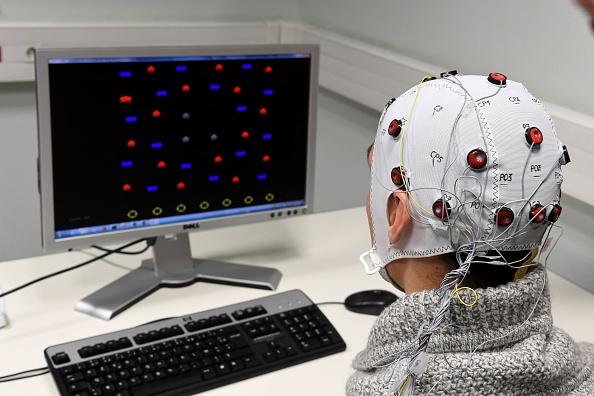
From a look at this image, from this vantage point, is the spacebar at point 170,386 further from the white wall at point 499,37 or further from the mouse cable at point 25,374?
the white wall at point 499,37

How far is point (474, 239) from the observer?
88cm

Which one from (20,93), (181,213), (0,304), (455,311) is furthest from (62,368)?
(20,93)

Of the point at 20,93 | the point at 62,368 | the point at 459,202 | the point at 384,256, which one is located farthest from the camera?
the point at 20,93

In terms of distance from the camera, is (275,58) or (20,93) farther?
(20,93)

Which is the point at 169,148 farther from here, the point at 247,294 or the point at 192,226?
the point at 247,294

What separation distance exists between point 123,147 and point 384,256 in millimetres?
633

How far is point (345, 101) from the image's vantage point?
2.43 m

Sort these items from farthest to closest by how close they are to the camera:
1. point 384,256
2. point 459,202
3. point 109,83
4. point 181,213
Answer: point 181,213
point 109,83
point 384,256
point 459,202

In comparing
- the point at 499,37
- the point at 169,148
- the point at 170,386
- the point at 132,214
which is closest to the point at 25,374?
the point at 170,386

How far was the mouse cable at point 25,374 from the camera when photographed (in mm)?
1215

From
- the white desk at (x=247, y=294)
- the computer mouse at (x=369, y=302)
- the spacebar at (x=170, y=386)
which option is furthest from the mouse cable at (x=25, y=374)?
the computer mouse at (x=369, y=302)

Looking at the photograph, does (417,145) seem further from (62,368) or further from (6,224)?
(6,224)

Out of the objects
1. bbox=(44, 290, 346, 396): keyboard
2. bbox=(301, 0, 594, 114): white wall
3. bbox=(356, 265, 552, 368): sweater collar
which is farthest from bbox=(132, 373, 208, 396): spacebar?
bbox=(301, 0, 594, 114): white wall

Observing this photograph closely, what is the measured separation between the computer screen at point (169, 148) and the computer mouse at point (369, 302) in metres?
0.18
